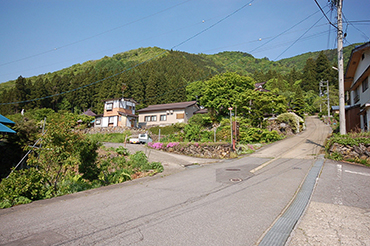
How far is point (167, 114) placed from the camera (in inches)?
1590

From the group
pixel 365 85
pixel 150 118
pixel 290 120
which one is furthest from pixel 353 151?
pixel 150 118

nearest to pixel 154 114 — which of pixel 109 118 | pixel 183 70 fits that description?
pixel 109 118

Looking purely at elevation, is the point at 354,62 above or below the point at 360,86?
above

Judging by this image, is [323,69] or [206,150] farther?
[323,69]

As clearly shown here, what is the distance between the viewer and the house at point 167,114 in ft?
129

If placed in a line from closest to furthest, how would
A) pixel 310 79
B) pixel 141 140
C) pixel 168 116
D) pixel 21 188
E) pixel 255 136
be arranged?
pixel 21 188 → pixel 255 136 → pixel 141 140 → pixel 168 116 → pixel 310 79

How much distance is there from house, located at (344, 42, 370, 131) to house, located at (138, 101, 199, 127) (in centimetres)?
2441

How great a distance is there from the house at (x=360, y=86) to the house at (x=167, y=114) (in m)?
24.4

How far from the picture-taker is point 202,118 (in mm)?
34438

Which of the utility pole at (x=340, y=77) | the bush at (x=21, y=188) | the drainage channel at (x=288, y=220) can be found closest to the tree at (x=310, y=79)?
the utility pole at (x=340, y=77)

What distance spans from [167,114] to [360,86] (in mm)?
28498

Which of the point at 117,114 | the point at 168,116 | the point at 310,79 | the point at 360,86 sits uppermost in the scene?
the point at 310,79

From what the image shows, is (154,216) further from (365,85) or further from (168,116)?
(168,116)

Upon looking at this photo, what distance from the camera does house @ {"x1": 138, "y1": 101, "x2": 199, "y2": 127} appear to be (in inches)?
1549
